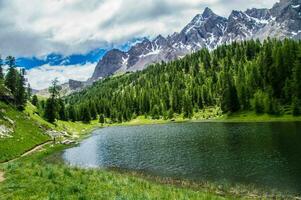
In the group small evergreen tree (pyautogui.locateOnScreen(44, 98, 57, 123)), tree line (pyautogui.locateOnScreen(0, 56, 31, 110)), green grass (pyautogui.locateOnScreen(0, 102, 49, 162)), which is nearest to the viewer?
green grass (pyautogui.locateOnScreen(0, 102, 49, 162))

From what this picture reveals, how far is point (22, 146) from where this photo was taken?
3314 inches

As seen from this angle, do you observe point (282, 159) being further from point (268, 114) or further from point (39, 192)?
point (268, 114)

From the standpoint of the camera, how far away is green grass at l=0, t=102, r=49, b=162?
74938mm

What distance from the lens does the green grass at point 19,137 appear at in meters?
74.9

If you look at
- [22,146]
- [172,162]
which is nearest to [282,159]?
[172,162]

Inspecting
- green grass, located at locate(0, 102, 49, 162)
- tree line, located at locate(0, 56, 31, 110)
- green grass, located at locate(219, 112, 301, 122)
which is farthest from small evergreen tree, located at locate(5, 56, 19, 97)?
green grass, located at locate(219, 112, 301, 122)

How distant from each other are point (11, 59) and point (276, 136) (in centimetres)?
11879

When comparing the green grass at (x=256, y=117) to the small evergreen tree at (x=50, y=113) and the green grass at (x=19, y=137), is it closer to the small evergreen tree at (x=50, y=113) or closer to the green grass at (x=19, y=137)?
the small evergreen tree at (x=50, y=113)

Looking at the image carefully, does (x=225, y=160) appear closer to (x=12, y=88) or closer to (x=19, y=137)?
(x=19, y=137)

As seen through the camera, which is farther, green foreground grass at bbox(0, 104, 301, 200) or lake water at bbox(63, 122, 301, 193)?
lake water at bbox(63, 122, 301, 193)

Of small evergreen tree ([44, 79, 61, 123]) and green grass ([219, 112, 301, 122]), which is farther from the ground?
small evergreen tree ([44, 79, 61, 123])

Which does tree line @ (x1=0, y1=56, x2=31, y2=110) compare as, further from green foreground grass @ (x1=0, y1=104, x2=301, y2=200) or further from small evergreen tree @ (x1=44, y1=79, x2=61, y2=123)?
green foreground grass @ (x1=0, y1=104, x2=301, y2=200)

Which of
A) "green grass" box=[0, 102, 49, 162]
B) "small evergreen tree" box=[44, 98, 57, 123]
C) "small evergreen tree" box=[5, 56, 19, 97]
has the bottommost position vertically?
"green grass" box=[0, 102, 49, 162]

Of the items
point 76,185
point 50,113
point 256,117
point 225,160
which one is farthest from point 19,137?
point 256,117
